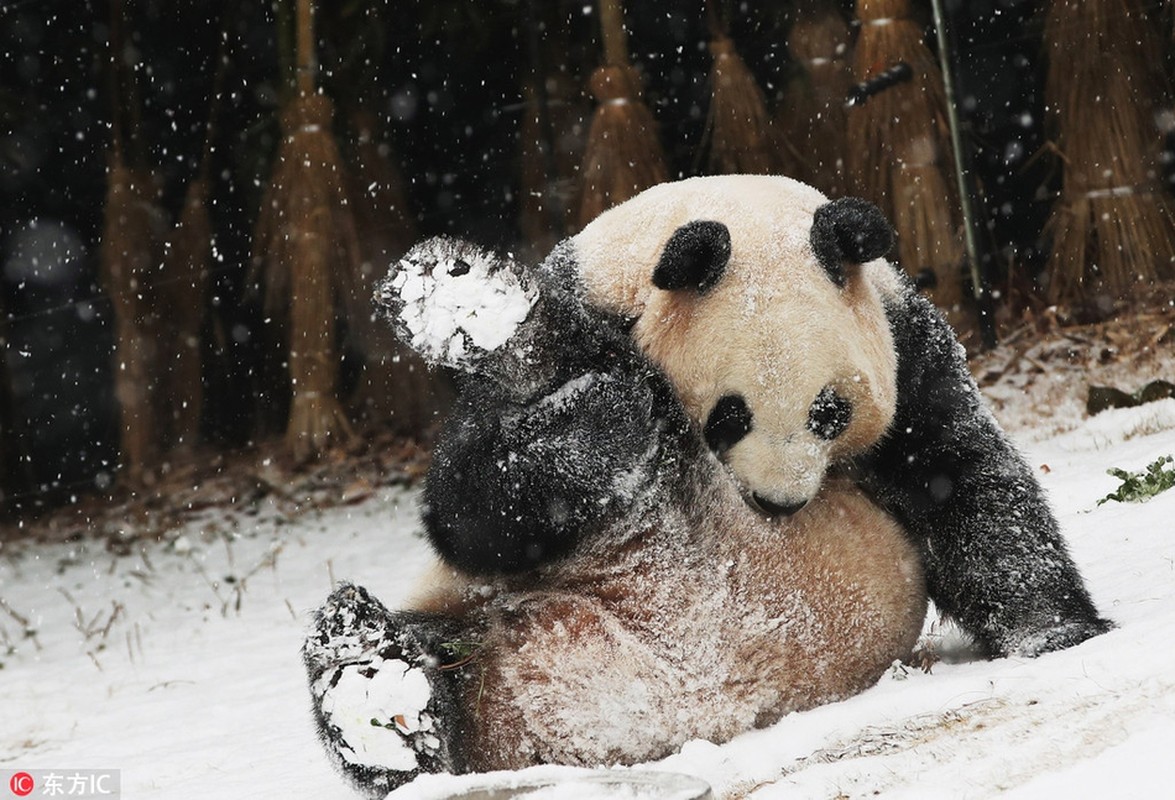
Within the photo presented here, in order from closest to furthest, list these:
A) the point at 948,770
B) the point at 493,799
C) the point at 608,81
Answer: the point at 948,770 → the point at 493,799 → the point at 608,81

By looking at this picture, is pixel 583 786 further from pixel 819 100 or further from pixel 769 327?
pixel 819 100

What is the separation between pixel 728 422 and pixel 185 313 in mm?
6874

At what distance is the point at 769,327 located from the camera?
89.4 inches

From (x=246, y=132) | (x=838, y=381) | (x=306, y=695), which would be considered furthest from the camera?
(x=246, y=132)

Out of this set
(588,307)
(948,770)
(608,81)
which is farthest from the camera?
(608,81)

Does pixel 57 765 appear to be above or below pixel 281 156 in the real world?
below

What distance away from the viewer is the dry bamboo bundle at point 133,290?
8.35 m

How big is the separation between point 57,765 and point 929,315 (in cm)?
314

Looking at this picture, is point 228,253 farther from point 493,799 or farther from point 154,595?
point 493,799

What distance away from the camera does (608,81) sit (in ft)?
23.2

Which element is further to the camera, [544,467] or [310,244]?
[310,244]

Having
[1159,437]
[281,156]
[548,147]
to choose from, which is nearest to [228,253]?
[281,156]

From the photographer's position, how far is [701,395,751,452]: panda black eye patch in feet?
7.43

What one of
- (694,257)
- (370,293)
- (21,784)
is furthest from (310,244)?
(694,257)
